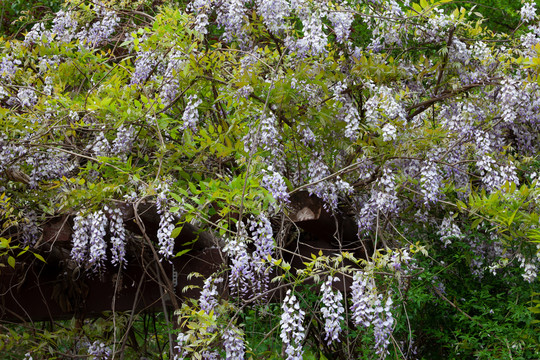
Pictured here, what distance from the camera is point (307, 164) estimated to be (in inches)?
141

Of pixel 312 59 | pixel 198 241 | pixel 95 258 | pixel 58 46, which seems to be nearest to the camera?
pixel 95 258

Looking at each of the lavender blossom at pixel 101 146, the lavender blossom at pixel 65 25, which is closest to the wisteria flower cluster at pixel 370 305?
the lavender blossom at pixel 101 146

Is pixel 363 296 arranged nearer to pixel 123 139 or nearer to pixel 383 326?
pixel 383 326

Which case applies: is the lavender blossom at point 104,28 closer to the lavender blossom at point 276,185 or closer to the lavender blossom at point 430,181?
the lavender blossom at point 276,185

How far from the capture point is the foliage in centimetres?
279

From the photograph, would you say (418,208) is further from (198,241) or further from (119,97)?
(119,97)

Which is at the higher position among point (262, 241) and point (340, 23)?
point (340, 23)

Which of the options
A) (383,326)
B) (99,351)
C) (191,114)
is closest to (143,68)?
(191,114)

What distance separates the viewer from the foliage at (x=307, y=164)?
279 cm

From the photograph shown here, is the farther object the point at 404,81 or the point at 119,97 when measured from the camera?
the point at 404,81

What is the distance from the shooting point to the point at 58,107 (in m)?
3.21

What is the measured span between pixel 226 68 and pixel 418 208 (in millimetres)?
1292

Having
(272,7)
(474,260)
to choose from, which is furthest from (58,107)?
(474,260)

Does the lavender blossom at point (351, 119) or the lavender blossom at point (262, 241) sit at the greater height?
the lavender blossom at point (351, 119)
